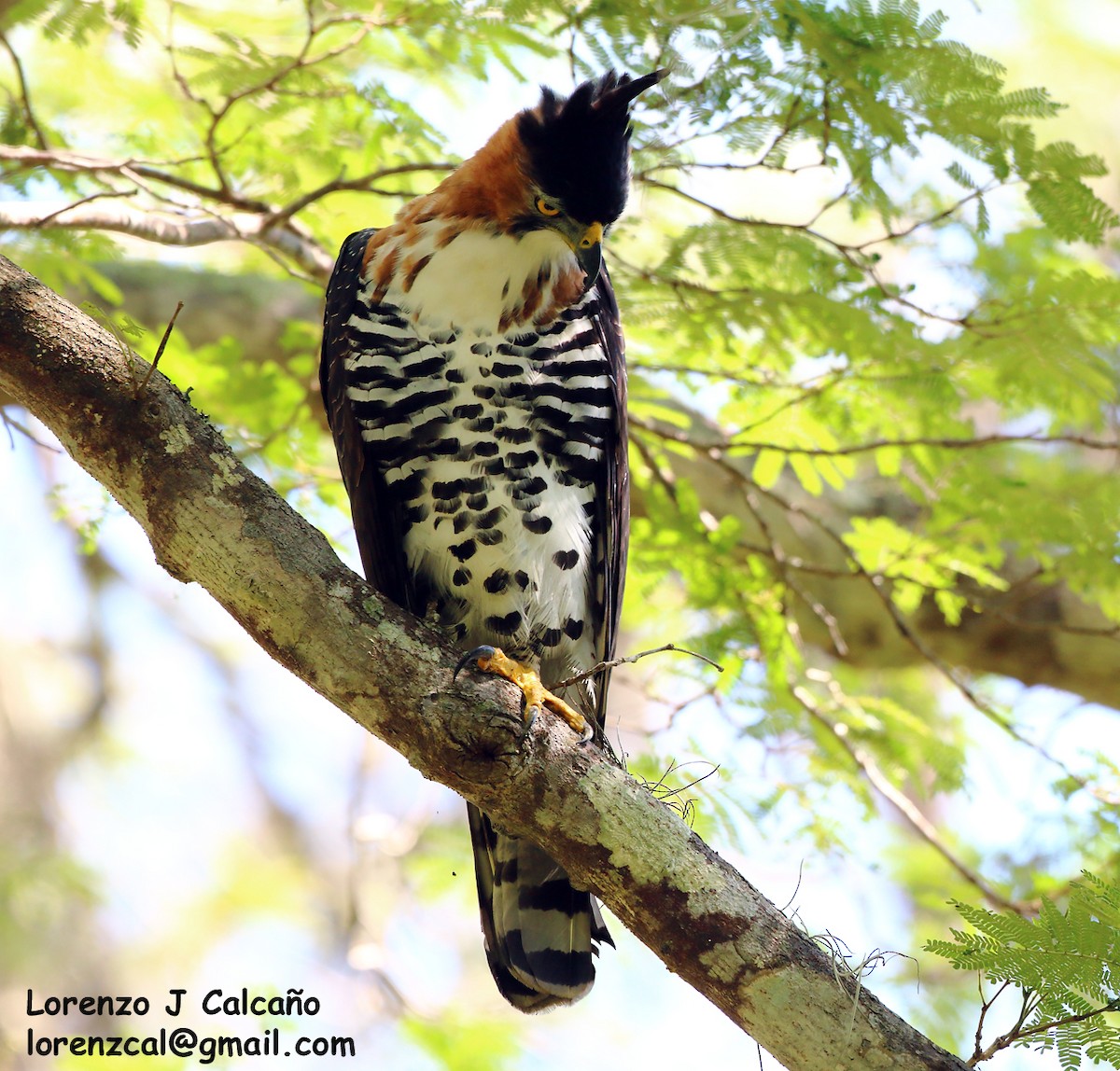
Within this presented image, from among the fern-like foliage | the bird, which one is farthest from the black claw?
the fern-like foliage

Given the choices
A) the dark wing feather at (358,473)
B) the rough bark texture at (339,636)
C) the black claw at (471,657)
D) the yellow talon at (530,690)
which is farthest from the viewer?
the dark wing feather at (358,473)

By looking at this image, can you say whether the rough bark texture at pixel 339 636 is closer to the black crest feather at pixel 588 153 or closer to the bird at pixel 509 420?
the bird at pixel 509 420

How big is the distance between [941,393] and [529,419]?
175 centimetres

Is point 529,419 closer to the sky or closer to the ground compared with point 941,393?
closer to the ground

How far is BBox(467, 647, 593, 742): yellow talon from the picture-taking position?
2846 millimetres

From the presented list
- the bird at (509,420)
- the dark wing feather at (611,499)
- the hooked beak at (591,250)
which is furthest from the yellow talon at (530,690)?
the hooked beak at (591,250)

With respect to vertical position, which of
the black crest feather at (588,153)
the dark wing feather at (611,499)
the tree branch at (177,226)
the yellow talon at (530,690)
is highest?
the tree branch at (177,226)

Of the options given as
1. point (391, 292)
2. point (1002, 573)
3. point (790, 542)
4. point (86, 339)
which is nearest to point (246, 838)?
point (790, 542)

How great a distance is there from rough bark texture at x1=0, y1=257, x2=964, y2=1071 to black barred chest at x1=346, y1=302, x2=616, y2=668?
1000 mm

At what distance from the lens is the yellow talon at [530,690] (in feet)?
9.34

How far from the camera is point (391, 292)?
3.81 m

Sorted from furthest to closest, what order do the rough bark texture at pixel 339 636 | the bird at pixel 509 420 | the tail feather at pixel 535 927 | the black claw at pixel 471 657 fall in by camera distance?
the bird at pixel 509 420
the tail feather at pixel 535 927
the black claw at pixel 471 657
the rough bark texture at pixel 339 636

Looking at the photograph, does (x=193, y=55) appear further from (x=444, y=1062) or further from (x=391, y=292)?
(x=444, y=1062)

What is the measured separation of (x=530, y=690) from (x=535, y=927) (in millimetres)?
1070
